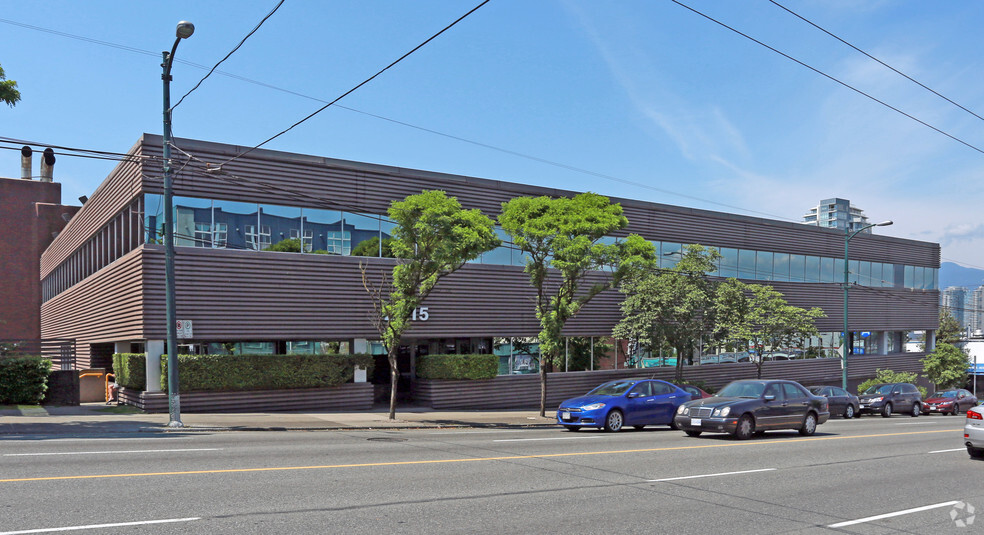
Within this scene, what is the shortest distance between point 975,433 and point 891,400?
1974 centimetres

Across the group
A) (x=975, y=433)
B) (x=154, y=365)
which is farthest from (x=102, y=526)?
(x=154, y=365)

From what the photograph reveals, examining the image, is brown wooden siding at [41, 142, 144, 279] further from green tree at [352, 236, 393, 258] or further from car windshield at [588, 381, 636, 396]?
car windshield at [588, 381, 636, 396]

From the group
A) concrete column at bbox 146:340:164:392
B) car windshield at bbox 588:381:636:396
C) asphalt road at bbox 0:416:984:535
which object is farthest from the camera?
concrete column at bbox 146:340:164:392

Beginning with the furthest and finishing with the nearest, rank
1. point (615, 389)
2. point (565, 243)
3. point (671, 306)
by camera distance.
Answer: point (671, 306), point (565, 243), point (615, 389)

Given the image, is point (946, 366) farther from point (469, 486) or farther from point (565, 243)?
point (469, 486)

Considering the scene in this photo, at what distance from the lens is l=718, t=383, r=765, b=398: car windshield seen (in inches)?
716

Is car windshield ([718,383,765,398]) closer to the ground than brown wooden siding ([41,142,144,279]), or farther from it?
closer to the ground

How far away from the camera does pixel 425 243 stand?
21.8 meters

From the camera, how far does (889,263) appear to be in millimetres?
48281

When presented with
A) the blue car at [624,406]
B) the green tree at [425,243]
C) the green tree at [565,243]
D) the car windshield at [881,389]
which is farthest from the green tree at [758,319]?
the green tree at [425,243]

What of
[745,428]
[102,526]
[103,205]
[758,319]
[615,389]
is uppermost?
[103,205]

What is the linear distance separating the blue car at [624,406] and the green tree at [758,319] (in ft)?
39.1

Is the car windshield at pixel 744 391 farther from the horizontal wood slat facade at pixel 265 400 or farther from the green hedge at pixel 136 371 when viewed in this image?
the green hedge at pixel 136 371

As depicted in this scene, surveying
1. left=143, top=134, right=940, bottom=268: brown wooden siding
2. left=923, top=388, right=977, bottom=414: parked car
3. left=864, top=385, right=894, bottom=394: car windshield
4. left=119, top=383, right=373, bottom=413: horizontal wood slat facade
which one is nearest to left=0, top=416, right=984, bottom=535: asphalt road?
left=119, top=383, right=373, bottom=413: horizontal wood slat facade
